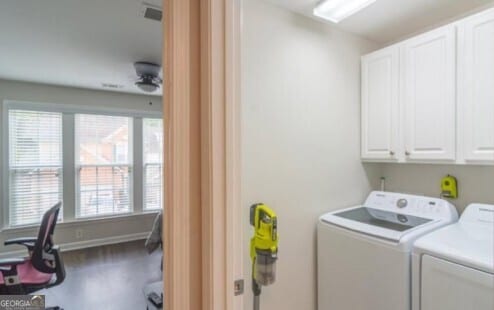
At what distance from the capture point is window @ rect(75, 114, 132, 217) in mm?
4113

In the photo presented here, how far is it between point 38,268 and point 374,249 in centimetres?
263

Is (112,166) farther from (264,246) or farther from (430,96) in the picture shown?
(430,96)

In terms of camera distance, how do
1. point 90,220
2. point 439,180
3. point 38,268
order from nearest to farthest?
point 439,180 < point 38,268 < point 90,220

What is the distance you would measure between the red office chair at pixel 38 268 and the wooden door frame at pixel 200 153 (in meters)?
2.03

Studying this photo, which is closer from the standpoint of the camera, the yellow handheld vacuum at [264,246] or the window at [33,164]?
the yellow handheld vacuum at [264,246]

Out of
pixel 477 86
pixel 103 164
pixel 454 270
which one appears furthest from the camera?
pixel 103 164

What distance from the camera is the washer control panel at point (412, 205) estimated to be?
1.77m

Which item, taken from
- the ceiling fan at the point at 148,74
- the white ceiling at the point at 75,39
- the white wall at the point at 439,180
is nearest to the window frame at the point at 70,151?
the white ceiling at the point at 75,39

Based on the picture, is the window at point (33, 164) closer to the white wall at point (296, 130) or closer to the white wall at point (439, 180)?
the white wall at point (296, 130)

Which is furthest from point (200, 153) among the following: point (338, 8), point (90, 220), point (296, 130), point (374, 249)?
point (90, 220)

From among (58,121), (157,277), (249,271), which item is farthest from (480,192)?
(58,121)

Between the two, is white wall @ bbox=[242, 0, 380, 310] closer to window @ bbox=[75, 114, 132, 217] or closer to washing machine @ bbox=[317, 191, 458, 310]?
washing machine @ bbox=[317, 191, 458, 310]

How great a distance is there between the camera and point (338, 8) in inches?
67.1

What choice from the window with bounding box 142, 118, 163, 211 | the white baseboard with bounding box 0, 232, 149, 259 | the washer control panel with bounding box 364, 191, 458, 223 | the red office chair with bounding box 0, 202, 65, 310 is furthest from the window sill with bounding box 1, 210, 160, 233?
the washer control panel with bounding box 364, 191, 458, 223
